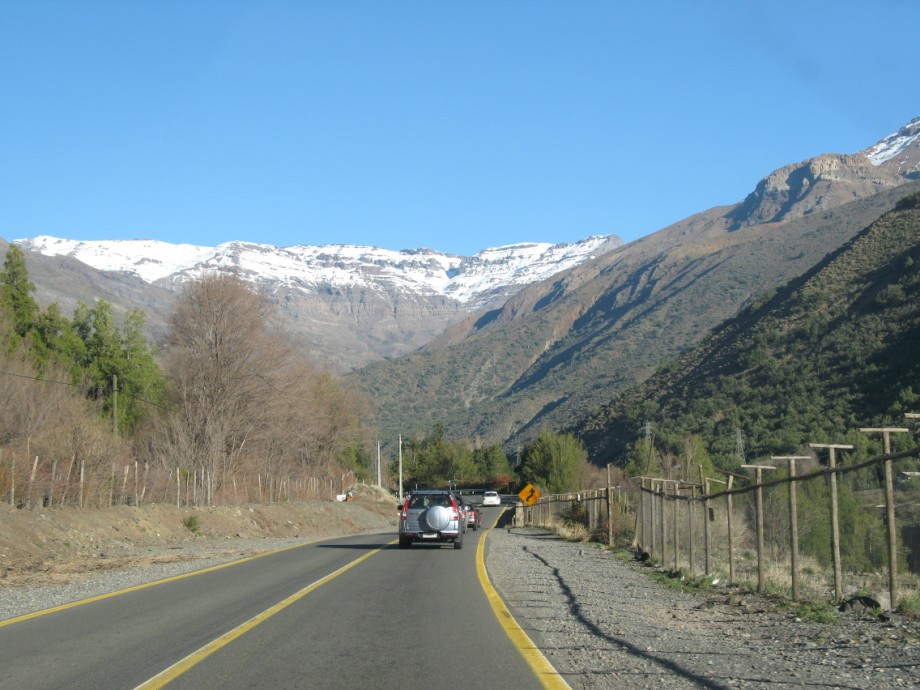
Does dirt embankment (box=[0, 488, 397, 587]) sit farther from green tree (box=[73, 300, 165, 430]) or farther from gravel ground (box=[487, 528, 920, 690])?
green tree (box=[73, 300, 165, 430])

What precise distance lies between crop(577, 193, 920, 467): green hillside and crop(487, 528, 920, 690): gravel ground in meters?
38.8

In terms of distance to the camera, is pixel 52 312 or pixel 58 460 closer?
pixel 58 460

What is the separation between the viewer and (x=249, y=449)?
57.1 m

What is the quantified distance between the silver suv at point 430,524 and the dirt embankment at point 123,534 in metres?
5.38

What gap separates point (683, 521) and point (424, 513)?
27.9 ft

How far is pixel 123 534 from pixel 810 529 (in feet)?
66.4

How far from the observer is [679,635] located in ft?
36.5

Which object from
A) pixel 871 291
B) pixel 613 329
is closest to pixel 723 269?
pixel 613 329

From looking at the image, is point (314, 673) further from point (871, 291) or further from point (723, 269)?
point (723, 269)

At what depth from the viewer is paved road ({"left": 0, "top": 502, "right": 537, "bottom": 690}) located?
853 cm

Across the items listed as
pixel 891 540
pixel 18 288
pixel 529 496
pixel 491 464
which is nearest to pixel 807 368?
pixel 529 496

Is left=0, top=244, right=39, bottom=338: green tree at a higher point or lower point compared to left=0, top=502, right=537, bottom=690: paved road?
higher

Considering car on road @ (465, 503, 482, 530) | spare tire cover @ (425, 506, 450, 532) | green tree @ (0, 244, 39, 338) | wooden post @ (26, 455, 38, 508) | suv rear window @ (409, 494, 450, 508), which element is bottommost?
car on road @ (465, 503, 482, 530)

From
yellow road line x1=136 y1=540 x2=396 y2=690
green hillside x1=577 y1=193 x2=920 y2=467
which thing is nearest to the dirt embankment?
yellow road line x1=136 y1=540 x2=396 y2=690
